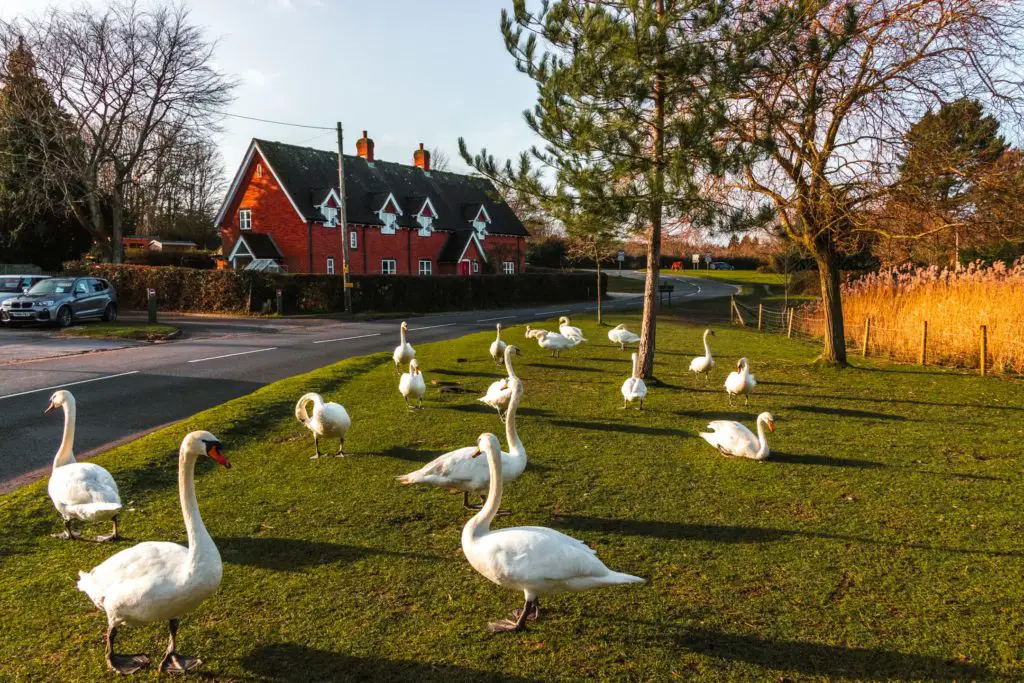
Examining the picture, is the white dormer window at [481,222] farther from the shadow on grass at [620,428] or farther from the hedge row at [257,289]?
the shadow on grass at [620,428]

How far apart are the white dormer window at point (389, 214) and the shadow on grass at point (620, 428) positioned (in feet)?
126

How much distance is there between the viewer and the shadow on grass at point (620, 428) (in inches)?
409

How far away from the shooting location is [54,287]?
2567cm

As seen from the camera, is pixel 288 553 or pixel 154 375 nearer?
pixel 288 553

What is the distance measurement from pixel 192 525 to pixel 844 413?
36.7ft

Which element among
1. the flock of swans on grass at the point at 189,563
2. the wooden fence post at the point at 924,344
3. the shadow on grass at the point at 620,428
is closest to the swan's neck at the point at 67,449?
the flock of swans on grass at the point at 189,563

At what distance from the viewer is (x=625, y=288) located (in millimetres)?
64750

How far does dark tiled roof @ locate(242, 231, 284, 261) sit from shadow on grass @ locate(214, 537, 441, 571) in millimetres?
39016

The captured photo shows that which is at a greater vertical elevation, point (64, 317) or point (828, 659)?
point (64, 317)

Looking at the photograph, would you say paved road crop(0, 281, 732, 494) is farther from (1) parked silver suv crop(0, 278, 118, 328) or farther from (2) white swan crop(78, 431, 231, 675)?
(2) white swan crop(78, 431, 231, 675)

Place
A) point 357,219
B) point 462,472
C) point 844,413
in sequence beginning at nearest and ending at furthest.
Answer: point 462,472, point 844,413, point 357,219

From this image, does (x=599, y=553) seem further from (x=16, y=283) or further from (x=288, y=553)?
(x=16, y=283)

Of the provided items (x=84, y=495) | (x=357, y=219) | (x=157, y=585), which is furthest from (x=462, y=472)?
(x=357, y=219)

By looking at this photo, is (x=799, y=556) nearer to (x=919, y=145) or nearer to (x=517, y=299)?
(x=919, y=145)
